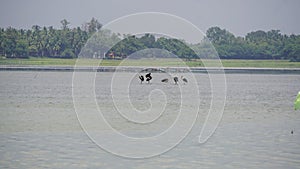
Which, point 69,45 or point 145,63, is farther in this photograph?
point 69,45

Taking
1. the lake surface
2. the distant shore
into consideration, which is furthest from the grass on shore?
the lake surface

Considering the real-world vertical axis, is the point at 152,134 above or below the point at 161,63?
below

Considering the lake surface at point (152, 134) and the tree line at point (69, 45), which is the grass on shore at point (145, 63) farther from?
the lake surface at point (152, 134)

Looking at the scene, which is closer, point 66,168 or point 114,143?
point 66,168

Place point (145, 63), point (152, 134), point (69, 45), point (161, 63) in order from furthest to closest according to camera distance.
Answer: point (69, 45) < point (161, 63) < point (145, 63) < point (152, 134)

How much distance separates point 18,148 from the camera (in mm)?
15422

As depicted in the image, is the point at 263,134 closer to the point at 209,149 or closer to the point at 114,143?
the point at 209,149

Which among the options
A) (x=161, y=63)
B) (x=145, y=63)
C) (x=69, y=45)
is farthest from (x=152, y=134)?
(x=69, y=45)

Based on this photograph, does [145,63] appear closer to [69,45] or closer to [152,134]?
[69,45]

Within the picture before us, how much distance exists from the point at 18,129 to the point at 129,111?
271 inches

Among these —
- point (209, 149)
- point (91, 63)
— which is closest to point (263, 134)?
point (209, 149)

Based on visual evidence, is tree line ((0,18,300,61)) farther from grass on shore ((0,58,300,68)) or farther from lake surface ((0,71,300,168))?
lake surface ((0,71,300,168))


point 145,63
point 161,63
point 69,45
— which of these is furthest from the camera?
point 69,45

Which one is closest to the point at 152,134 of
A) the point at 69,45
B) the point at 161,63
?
the point at 161,63
